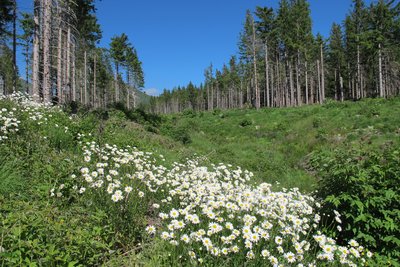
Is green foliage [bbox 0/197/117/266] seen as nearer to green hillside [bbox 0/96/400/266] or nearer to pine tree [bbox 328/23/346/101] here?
green hillside [bbox 0/96/400/266]

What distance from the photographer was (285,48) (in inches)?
1829

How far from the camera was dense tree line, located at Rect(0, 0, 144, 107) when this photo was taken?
14.0m

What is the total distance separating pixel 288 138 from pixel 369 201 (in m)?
11.7

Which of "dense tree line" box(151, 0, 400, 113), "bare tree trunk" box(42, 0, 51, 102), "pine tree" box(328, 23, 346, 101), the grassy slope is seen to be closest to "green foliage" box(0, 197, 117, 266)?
the grassy slope

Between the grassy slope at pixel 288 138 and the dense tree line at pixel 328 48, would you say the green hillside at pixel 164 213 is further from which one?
the dense tree line at pixel 328 48

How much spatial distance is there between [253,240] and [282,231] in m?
0.65

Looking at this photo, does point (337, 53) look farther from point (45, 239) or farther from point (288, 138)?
point (45, 239)

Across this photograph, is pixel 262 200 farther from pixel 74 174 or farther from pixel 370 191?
pixel 74 174

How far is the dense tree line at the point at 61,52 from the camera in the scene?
1403 cm

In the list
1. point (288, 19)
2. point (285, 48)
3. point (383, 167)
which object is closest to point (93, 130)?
point (383, 167)

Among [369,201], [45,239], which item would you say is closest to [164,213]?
[45,239]

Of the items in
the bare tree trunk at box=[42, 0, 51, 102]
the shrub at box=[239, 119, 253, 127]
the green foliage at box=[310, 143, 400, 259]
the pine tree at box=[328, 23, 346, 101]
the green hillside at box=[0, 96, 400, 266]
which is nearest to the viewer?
the green hillside at box=[0, 96, 400, 266]

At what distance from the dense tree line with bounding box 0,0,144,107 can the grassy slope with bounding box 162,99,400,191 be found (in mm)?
8447

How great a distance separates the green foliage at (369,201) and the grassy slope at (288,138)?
4.08 meters
